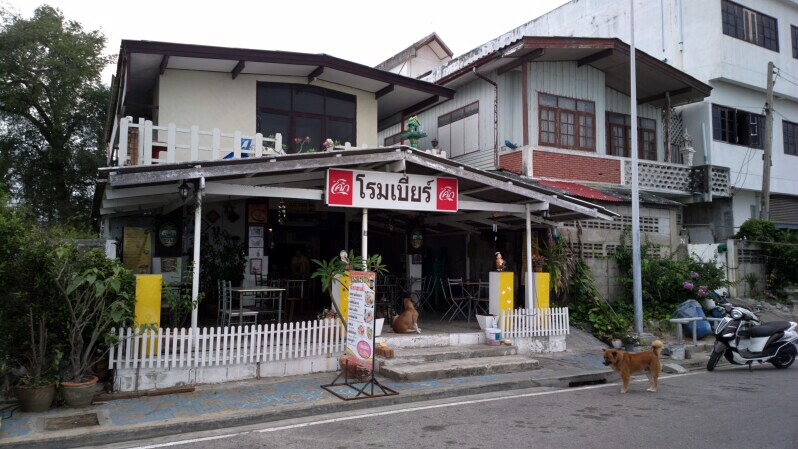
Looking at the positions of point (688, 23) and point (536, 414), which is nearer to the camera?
point (536, 414)

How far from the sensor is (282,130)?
43.4 ft

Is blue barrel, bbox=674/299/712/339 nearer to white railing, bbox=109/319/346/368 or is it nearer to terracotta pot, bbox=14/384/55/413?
white railing, bbox=109/319/346/368

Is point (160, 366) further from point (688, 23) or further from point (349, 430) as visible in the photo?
point (688, 23)

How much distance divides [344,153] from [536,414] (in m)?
5.13

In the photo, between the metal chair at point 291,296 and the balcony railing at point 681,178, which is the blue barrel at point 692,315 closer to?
the balcony railing at point 681,178

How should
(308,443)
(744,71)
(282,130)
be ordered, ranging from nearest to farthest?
(308,443), (282,130), (744,71)

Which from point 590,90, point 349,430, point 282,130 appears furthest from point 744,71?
point 349,430

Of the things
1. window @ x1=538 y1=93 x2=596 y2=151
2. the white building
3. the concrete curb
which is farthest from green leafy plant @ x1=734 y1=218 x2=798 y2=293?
the concrete curb

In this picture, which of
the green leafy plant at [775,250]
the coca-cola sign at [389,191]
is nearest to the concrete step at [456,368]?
the coca-cola sign at [389,191]

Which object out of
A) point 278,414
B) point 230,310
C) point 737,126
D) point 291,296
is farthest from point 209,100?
point 737,126

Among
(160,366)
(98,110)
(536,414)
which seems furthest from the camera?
(98,110)

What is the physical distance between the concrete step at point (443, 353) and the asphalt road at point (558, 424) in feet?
5.51

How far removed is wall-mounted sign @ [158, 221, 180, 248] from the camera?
12.4 metres

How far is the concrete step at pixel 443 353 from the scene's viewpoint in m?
9.64
